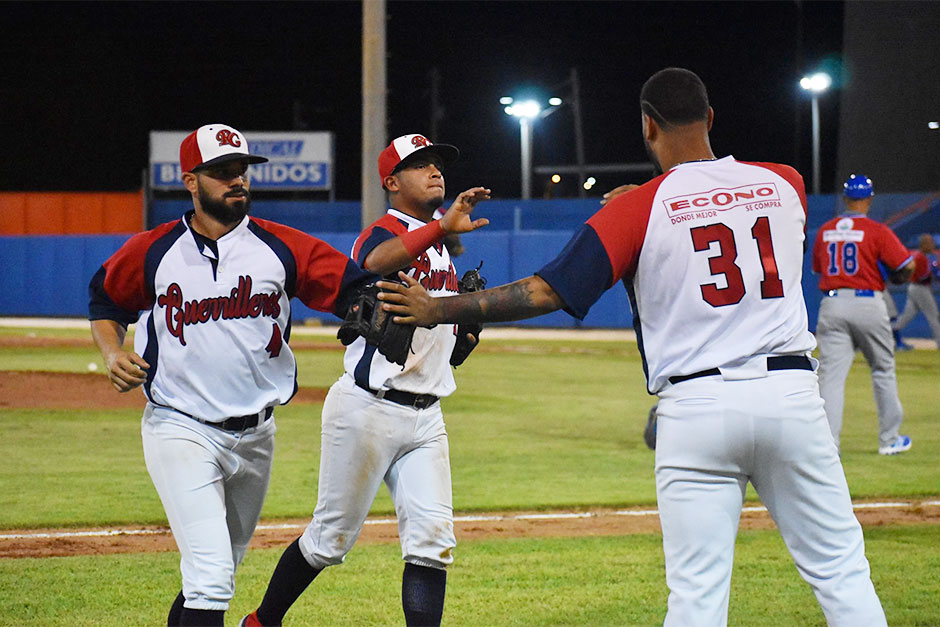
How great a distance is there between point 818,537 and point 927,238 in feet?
63.3

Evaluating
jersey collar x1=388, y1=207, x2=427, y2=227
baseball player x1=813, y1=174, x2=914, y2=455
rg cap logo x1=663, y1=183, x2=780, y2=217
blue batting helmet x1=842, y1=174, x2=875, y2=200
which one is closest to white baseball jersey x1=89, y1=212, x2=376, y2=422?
jersey collar x1=388, y1=207, x2=427, y2=227

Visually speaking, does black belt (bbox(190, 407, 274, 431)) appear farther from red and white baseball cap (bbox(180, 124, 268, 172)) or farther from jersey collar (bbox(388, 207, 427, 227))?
jersey collar (bbox(388, 207, 427, 227))

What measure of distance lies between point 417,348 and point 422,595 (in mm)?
951

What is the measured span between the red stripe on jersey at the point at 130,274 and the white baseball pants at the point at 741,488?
196 cm

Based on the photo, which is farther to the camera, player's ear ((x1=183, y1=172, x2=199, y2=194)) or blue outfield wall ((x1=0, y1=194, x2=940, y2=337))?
blue outfield wall ((x1=0, y1=194, x2=940, y2=337))

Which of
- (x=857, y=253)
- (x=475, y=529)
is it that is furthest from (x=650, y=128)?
(x=857, y=253)

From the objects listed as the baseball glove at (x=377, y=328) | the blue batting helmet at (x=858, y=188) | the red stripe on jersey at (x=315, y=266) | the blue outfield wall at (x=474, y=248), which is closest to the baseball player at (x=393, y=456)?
the red stripe on jersey at (x=315, y=266)

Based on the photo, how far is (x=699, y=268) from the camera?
3.33 metres

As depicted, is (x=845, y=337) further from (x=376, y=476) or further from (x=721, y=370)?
(x=721, y=370)

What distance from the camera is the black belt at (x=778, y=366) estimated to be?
131 inches

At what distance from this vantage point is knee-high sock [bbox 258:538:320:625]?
15.0 ft

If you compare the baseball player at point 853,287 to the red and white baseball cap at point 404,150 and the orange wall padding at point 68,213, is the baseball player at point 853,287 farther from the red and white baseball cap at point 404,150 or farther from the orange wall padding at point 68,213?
the orange wall padding at point 68,213

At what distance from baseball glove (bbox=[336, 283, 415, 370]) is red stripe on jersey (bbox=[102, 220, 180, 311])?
730mm

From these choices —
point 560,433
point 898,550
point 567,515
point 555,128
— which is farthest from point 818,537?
point 555,128
